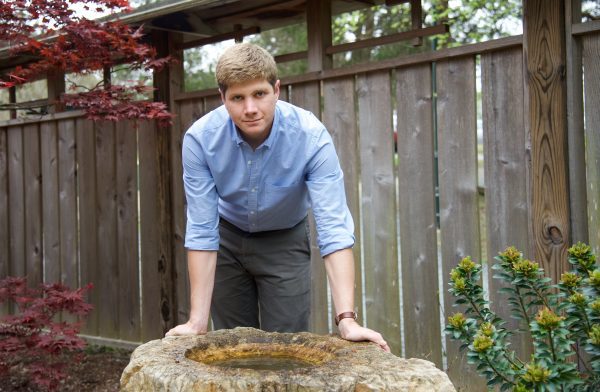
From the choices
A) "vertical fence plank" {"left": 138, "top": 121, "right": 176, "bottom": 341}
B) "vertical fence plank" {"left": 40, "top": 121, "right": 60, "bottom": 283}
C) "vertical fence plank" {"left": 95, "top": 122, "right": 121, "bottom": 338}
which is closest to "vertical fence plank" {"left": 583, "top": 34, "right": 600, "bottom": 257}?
"vertical fence plank" {"left": 138, "top": 121, "right": 176, "bottom": 341}

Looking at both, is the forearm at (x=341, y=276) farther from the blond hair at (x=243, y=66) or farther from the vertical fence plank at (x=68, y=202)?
the vertical fence plank at (x=68, y=202)

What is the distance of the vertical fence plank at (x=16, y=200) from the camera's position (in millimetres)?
5906

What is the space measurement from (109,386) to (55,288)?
759 millimetres

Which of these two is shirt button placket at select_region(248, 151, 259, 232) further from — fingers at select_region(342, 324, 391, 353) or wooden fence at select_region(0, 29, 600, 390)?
wooden fence at select_region(0, 29, 600, 390)

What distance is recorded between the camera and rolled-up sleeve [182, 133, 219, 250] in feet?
9.08

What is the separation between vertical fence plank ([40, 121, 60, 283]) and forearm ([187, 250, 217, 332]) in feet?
10.5

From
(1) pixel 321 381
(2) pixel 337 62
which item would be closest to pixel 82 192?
(1) pixel 321 381

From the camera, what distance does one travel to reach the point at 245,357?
7.92 feet

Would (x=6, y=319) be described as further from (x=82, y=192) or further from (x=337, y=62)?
(x=337, y=62)

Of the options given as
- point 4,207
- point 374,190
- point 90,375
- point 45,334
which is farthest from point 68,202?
point 374,190

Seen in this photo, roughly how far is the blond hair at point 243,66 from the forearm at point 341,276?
66 centimetres

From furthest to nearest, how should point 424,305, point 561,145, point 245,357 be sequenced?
point 424,305 < point 561,145 < point 245,357

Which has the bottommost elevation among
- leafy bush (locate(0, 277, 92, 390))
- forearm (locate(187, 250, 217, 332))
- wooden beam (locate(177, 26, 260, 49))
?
leafy bush (locate(0, 277, 92, 390))

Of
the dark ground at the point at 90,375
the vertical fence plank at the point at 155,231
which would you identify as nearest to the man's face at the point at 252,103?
the vertical fence plank at the point at 155,231
